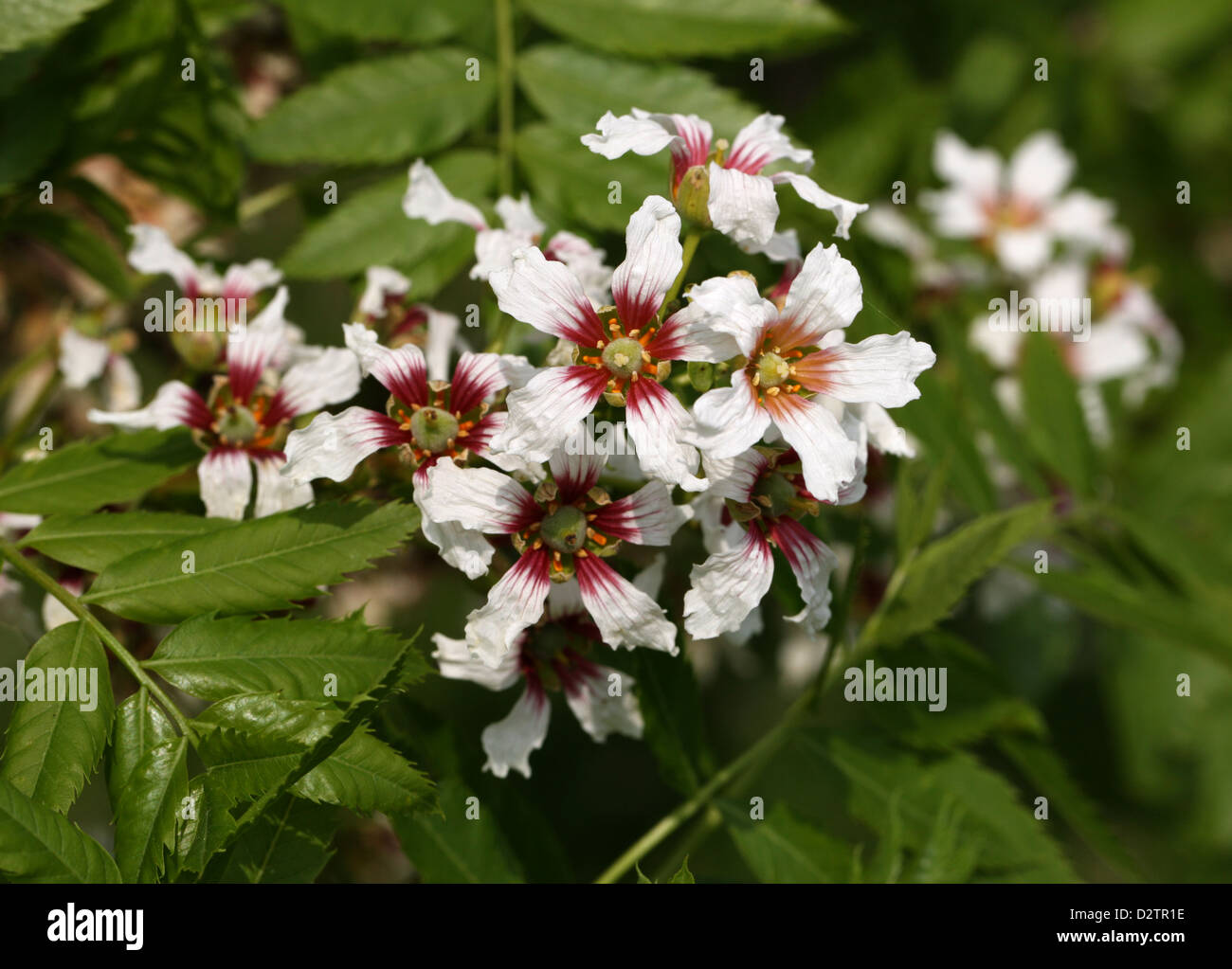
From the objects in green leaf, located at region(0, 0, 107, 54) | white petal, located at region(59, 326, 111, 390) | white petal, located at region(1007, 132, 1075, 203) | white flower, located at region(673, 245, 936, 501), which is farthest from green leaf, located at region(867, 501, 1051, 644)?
white petal, located at region(1007, 132, 1075, 203)

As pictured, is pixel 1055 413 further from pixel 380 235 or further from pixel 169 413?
pixel 169 413

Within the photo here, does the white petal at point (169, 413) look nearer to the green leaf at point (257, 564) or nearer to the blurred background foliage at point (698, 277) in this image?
the green leaf at point (257, 564)

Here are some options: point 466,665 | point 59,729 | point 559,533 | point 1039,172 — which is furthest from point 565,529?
point 1039,172

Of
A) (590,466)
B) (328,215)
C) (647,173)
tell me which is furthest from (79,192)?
(590,466)

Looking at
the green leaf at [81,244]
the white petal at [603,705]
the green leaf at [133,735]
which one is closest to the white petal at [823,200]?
the white petal at [603,705]

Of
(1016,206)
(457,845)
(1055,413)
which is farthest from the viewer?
(1016,206)

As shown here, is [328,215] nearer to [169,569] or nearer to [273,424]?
[273,424]
